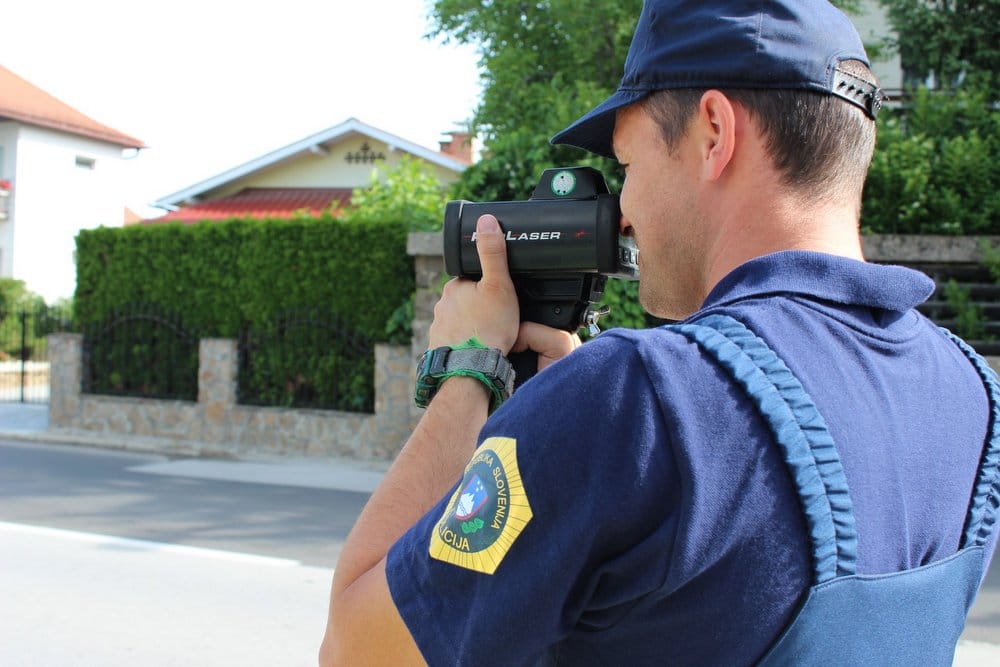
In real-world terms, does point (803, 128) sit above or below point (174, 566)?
above

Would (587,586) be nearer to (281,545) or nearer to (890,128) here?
(281,545)

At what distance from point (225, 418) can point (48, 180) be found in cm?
2072

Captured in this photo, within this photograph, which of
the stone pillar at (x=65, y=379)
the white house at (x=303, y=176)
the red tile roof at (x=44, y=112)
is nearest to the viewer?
the stone pillar at (x=65, y=379)

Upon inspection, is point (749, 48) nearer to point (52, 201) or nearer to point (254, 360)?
point (254, 360)

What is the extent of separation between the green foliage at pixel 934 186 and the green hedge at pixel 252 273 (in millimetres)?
4637

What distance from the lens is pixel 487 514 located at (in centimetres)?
97

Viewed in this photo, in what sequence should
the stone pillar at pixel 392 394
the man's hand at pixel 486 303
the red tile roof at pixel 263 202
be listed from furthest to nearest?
1. the red tile roof at pixel 263 202
2. the stone pillar at pixel 392 394
3. the man's hand at pixel 486 303

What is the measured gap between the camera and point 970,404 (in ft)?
3.79

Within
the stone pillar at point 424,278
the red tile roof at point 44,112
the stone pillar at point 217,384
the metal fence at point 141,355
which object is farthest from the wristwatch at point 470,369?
the red tile roof at point 44,112

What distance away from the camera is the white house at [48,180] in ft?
89.7

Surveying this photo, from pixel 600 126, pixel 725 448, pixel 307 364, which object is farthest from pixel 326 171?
pixel 725 448

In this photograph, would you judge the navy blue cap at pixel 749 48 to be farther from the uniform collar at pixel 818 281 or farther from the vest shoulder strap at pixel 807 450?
the vest shoulder strap at pixel 807 450

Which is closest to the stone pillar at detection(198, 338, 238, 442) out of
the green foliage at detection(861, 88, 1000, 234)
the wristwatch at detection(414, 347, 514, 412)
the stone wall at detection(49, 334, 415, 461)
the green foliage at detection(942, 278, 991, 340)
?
the stone wall at detection(49, 334, 415, 461)

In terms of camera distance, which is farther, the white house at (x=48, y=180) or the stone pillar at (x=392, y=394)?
the white house at (x=48, y=180)
